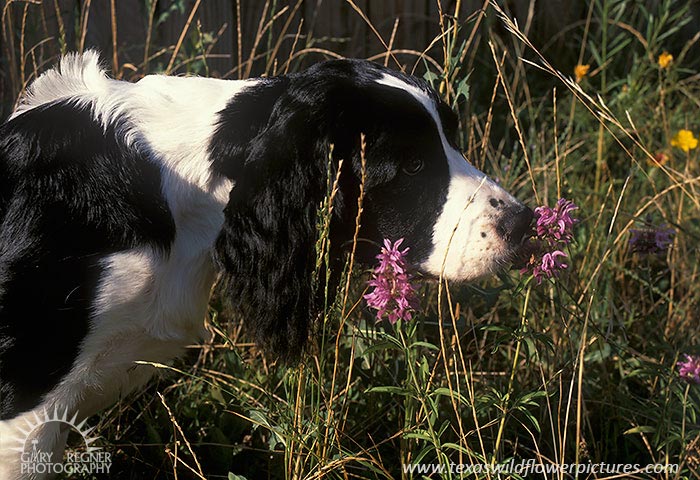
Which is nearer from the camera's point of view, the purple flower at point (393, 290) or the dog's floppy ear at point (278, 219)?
the purple flower at point (393, 290)

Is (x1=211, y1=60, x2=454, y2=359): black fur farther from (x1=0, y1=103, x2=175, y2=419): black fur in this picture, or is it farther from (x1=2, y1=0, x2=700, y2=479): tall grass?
(x1=0, y1=103, x2=175, y2=419): black fur

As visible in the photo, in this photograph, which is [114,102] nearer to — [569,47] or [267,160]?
[267,160]

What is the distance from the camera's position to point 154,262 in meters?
2.11

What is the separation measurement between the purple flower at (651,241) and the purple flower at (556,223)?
0.63 meters

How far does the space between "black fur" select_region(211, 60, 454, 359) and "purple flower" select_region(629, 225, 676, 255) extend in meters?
0.74

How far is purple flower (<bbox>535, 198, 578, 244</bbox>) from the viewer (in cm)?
198

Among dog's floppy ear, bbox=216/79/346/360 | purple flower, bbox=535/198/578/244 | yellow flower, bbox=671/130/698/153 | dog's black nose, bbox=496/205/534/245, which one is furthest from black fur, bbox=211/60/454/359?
yellow flower, bbox=671/130/698/153

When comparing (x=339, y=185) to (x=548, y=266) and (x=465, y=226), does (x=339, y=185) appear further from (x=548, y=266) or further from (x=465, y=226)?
(x=548, y=266)

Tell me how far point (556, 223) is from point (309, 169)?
592 millimetres

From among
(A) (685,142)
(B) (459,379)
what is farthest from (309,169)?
(A) (685,142)

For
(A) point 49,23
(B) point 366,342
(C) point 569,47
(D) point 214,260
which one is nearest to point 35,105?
(D) point 214,260

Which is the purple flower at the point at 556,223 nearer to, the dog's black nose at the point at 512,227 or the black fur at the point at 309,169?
the dog's black nose at the point at 512,227

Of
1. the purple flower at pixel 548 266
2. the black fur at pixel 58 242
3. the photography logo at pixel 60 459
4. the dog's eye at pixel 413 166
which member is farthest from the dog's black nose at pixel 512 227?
the photography logo at pixel 60 459

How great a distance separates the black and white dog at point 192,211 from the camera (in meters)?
2.09
